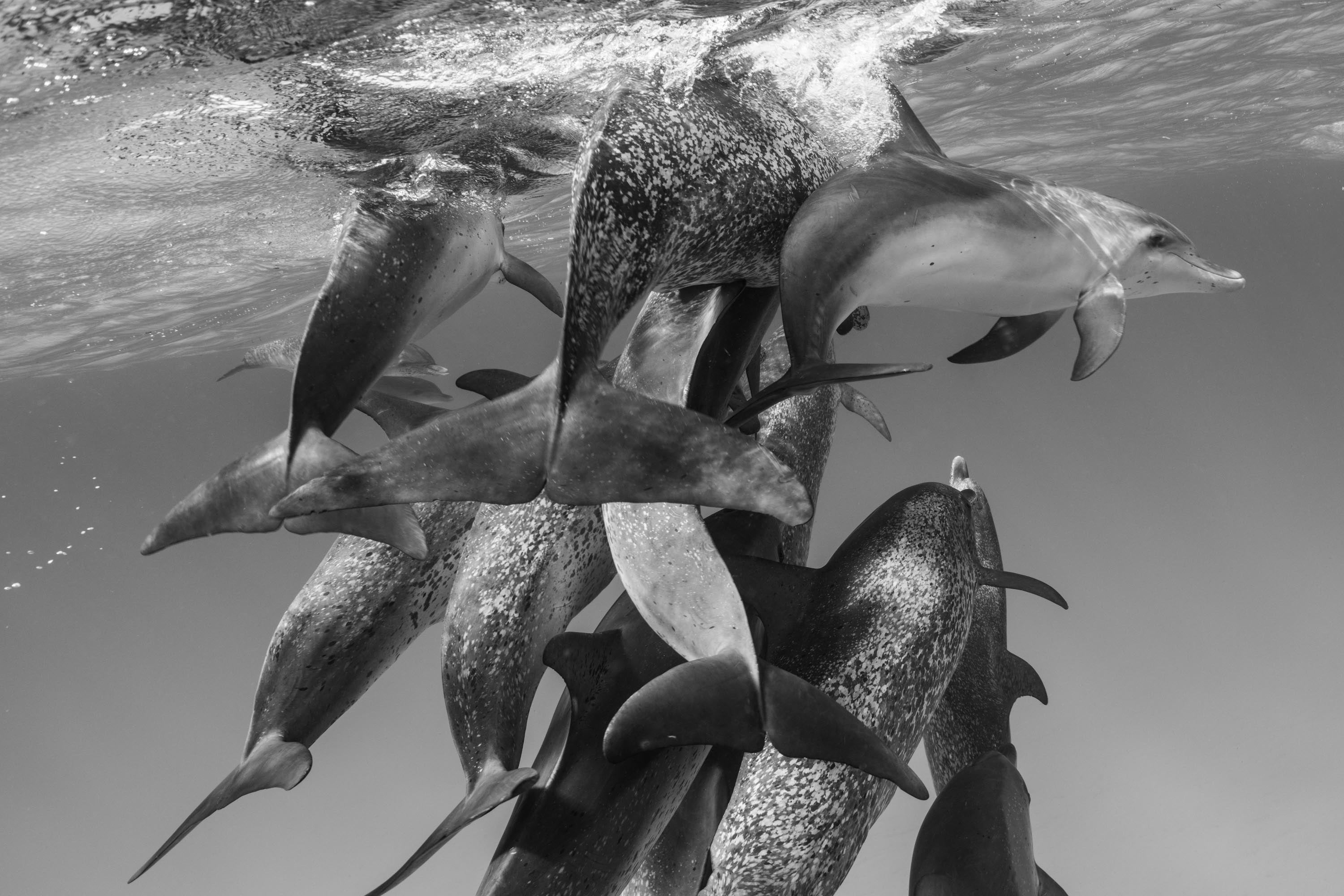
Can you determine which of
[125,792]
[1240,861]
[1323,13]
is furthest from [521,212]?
[125,792]

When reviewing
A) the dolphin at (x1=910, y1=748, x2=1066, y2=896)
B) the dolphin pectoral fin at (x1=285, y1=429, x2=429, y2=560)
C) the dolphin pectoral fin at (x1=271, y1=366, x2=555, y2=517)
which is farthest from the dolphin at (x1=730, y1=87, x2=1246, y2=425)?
the dolphin at (x1=910, y1=748, x2=1066, y2=896)

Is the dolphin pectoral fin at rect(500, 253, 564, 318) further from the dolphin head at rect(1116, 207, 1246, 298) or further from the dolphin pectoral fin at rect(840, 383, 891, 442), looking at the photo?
the dolphin head at rect(1116, 207, 1246, 298)

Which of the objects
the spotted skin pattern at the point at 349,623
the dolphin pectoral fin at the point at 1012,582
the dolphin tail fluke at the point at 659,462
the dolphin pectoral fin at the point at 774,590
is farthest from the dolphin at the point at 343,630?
the dolphin pectoral fin at the point at 1012,582

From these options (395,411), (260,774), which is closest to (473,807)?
(260,774)

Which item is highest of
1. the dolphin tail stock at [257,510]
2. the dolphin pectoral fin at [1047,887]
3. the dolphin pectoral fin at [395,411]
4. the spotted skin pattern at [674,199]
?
the spotted skin pattern at [674,199]

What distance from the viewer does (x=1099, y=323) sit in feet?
8.59

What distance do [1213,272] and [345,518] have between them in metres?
2.79

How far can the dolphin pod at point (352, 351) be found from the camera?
186cm

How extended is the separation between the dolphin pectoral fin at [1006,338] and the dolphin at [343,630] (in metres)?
1.68

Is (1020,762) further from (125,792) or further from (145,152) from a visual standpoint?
(125,792)

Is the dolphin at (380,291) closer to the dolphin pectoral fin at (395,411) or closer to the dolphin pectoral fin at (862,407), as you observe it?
the dolphin pectoral fin at (395,411)

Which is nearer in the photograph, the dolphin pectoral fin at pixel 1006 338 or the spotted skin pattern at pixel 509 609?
the spotted skin pattern at pixel 509 609

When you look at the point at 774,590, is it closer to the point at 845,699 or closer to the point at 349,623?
the point at 845,699

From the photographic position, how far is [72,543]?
75.4 m
